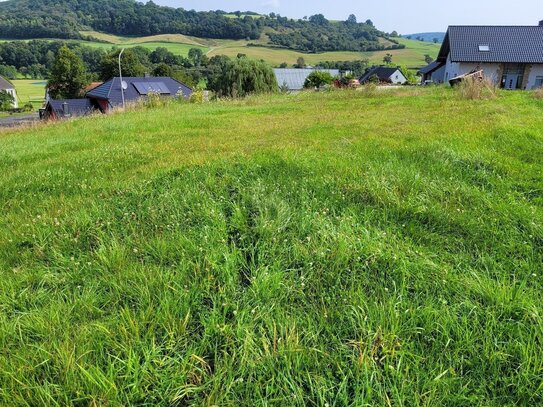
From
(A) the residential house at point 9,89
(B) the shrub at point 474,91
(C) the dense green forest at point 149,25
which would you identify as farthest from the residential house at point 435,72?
(C) the dense green forest at point 149,25

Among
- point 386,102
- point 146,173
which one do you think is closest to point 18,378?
point 146,173

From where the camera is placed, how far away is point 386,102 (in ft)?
41.4

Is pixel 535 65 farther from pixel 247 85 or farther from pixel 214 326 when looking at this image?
pixel 214 326

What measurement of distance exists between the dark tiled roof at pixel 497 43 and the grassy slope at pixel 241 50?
2729 inches

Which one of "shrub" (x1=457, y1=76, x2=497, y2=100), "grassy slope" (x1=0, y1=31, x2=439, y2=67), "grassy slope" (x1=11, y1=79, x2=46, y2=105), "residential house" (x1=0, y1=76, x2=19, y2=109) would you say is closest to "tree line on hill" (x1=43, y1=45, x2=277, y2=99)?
"shrub" (x1=457, y1=76, x2=497, y2=100)

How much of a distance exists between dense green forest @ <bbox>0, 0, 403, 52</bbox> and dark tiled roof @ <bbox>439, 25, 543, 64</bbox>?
3833 inches

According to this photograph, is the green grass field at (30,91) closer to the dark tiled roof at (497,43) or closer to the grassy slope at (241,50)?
the grassy slope at (241,50)

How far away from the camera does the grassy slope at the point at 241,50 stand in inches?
4043

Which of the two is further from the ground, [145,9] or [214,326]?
[145,9]

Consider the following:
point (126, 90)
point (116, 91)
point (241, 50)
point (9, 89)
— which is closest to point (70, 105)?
point (116, 91)

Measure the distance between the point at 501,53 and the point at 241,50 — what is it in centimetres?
8916

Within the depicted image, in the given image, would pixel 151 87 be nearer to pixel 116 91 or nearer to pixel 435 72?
pixel 116 91

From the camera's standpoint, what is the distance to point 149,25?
128 meters

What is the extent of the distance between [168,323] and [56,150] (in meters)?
6.03
